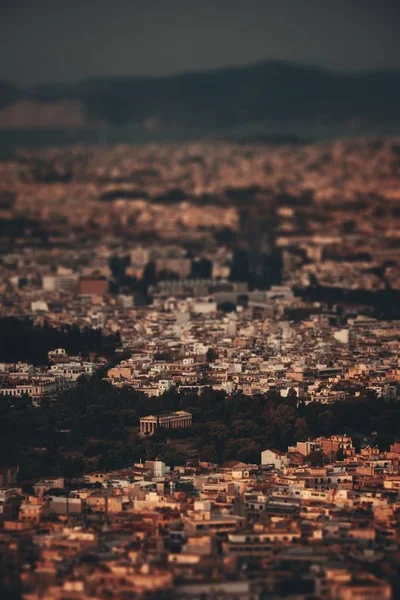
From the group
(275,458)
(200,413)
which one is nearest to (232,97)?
(200,413)

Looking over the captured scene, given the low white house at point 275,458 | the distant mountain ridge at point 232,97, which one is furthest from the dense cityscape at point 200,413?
the distant mountain ridge at point 232,97

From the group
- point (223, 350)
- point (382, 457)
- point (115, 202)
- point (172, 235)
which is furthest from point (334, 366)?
point (115, 202)

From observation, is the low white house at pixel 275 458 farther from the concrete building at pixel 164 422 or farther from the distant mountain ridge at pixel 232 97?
the distant mountain ridge at pixel 232 97

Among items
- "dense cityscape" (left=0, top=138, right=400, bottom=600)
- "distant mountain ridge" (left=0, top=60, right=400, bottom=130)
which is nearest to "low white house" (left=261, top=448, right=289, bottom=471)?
"dense cityscape" (left=0, top=138, right=400, bottom=600)

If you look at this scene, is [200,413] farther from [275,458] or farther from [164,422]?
[275,458]

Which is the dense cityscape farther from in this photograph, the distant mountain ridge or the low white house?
the distant mountain ridge

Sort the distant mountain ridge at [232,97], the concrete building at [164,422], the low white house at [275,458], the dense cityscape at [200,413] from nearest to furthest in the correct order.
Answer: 1. the dense cityscape at [200,413]
2. the low white house at [275,458]
3. the concrete building at [164,422]
4. the distant mountain ridge at [232,97]
